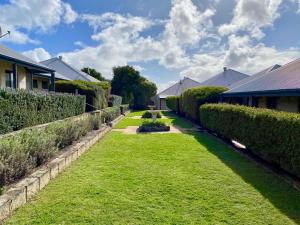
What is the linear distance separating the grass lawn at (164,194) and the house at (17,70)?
867 centimetres

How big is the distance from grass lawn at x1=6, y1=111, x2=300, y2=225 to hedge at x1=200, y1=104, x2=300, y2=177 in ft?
1.80

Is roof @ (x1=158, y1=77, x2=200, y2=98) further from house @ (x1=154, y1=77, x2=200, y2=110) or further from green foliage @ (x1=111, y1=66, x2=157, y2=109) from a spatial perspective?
green foliage @ (x1=111, y1=66, x2=157, y2=109)

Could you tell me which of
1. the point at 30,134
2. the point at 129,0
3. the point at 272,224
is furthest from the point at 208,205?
the point at 129,0

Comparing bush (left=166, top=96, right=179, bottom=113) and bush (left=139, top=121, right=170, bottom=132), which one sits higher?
bush (left=166, top=96, right=179, bottom=113)

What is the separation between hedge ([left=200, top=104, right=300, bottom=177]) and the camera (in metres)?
6.35

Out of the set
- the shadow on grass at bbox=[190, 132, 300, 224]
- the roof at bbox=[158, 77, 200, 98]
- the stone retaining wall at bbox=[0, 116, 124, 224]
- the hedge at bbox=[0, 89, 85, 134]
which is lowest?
the shadow on grass at bbox=[190, 132, 300, 224]

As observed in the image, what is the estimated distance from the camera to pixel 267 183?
6457mm

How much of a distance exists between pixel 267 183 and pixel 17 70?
1787 centimetres

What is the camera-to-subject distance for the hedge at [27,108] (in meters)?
7.64

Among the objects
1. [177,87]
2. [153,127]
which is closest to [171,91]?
[177,87]

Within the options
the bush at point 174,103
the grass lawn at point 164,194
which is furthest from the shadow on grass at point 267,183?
the bush at point 174,103

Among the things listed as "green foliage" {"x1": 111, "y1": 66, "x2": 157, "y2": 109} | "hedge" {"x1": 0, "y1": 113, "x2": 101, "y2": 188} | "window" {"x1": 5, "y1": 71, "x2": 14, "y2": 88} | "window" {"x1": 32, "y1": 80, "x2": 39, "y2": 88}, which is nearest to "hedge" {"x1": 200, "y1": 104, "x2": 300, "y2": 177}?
"hedge" {"x1": 0, "y1": 113, "x2": 101, "y2": 188}

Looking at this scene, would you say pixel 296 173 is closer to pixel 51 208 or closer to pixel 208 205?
pixel 208 205

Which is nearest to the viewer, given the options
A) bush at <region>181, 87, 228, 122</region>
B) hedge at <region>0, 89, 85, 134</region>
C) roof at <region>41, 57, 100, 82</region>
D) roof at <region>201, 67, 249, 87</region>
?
hedge at <region>0, 89, 85, 134</region>
